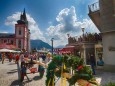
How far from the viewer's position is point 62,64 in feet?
21.2

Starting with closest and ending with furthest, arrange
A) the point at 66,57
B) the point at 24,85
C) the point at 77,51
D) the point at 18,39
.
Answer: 1. the point at 66,57
2. the point at 24,85
3. the point at 77,51
4. the point at 18,39

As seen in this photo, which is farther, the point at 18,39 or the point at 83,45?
the point at 18,39

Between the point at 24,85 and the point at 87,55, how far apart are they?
46.0 feet

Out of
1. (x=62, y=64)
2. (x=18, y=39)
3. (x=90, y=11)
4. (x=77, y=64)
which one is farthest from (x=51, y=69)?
(x=18, y=39)

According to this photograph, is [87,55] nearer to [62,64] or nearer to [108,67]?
[108,67]

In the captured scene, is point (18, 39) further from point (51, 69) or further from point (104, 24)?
point (51, 69)

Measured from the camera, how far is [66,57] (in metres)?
6.43

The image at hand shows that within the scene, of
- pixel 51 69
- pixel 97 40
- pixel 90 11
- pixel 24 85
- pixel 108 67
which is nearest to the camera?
pixel 51 69

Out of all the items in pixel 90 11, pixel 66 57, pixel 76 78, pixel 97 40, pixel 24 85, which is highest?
pixel 90 11

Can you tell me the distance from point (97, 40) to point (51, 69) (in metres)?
19.8

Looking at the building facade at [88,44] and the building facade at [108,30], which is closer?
the building facade at [108,30]

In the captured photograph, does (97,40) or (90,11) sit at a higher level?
(90,11)

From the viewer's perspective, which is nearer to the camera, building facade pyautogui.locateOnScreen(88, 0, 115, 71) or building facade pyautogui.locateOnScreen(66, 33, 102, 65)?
building facade pyautogui.locateOnScreen(88, 0, 115, 71)

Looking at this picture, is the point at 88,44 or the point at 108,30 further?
the point at 88,44
